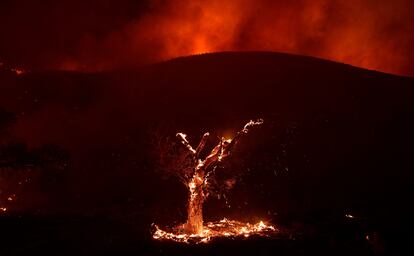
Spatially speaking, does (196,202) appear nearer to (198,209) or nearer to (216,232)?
(198,209)

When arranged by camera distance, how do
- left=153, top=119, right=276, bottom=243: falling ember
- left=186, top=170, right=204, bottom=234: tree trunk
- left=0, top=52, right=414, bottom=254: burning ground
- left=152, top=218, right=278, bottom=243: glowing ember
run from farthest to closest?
left=186, top=170, right=204, bottom=234: tree trunk, left=153, top=119, right=276, bottom=243: falling ember, left=152, top=218, right=278, bottom=243: glowing ember, left=0, top=52, right=414, bottom=254: burning ground

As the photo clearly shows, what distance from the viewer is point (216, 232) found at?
10.1 meters

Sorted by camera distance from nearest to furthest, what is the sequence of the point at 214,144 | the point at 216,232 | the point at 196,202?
1. the point at 196,202
2. the point at 216,232
3. the point at 214,144

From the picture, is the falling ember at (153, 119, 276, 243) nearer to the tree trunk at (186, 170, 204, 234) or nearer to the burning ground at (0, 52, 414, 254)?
the tree trunk at (186, 170, 204, 234)

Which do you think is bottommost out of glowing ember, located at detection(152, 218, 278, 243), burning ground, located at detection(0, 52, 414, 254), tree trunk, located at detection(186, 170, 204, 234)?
glowing ember, located at detection(152, 218, 278, 243)

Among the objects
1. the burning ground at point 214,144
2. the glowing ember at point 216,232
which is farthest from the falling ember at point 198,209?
the burning ground at point 214,144

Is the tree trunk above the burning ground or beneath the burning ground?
A: beneath

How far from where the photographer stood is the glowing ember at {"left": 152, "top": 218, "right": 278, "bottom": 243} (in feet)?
30.3

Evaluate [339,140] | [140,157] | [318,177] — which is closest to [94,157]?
[140,157]

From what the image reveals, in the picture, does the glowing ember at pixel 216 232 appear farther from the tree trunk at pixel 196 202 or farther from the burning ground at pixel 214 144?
the burning ground at pixel 214 144

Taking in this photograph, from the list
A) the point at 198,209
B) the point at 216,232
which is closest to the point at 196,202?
the point at 198,209

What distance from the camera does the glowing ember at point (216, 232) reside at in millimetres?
9233

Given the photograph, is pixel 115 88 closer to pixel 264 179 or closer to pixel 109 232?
pixel 264 179

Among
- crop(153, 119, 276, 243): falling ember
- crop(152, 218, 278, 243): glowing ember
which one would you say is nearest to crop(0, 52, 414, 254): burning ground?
crop(152, 218, 278, 243): glowing ember
